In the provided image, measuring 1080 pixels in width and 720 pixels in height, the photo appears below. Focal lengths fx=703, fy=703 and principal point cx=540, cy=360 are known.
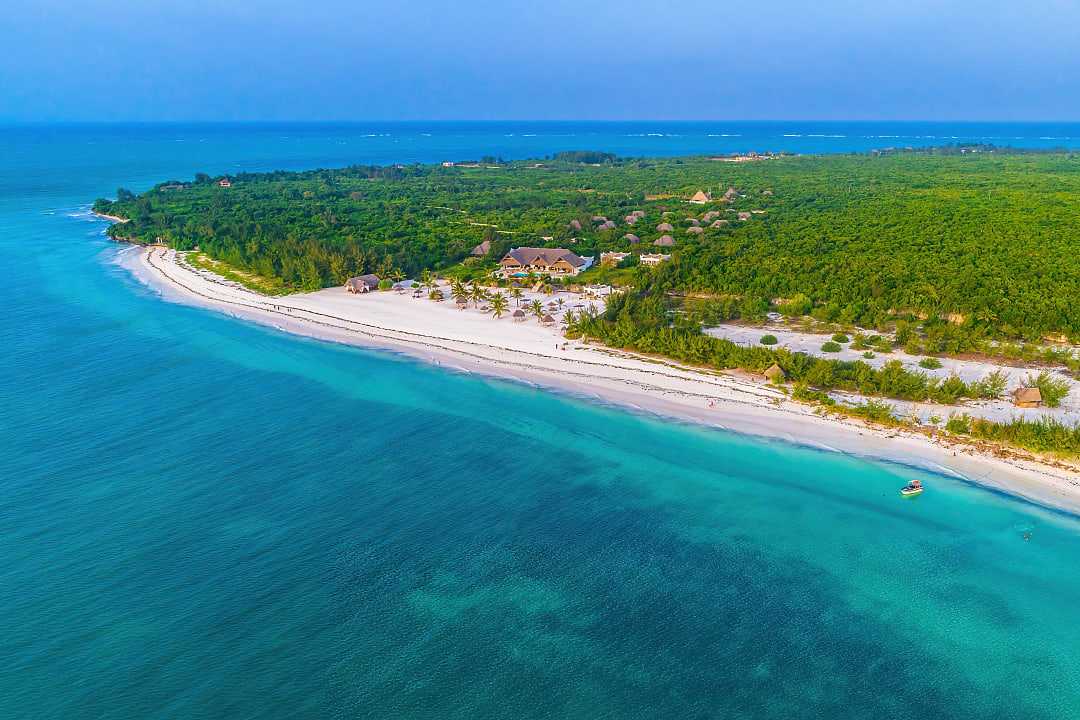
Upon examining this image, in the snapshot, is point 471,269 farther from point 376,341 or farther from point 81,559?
point 81,559

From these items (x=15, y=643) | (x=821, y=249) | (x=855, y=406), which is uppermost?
(x=821, y=249)

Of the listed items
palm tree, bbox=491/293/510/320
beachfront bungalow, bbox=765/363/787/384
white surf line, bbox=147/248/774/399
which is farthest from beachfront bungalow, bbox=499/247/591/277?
beachfront bungalow, bbox=765/363/787/384

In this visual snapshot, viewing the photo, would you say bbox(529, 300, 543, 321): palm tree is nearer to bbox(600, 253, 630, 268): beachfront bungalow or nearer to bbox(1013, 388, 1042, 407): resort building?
bbox(600, 253, 630, 268): beachfront bungalow

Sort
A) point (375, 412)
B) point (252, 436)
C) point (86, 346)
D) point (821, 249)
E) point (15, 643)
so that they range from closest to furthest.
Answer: point (15, 643)
point (252, 436)
point (375, 412)
point (86, 346)
point (821, 249)

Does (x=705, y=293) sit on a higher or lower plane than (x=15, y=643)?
higher

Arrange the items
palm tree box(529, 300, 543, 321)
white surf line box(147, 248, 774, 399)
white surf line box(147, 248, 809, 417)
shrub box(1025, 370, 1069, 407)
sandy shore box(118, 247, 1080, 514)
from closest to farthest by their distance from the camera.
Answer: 1. sandy shore box(118, 247, 1080, 514)
2. shrub box(1025, 370, 1069, 407)
3. white surf line box(147, 248, 809, 417)
4. white surf line box(147, 248, 774, 399)
5. palm tree box(529, 300, 543, 321)

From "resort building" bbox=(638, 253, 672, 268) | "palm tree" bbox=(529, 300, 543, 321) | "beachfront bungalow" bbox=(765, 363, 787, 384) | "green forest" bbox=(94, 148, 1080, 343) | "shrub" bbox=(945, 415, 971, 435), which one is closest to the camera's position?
"shrub" bbox=(945, 415, 971, 435)

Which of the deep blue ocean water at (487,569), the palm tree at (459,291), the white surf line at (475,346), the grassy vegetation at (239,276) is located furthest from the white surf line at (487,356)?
the palm tree at (459,291)

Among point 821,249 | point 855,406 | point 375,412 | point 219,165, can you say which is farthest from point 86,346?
point 219,165
